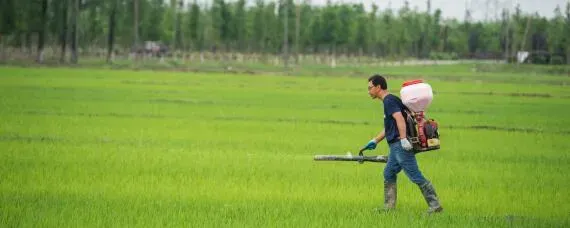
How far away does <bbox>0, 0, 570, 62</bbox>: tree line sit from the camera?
253 ft

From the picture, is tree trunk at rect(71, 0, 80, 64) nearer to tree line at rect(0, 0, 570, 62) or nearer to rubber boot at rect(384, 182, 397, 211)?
tree line at rect(0, 0, 570, 62)

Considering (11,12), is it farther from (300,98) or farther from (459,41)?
(459,41)

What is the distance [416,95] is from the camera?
9.60m

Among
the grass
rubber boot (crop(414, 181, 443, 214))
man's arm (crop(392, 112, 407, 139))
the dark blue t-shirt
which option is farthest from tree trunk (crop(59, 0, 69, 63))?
man's arm (crop(392, 112, 407, 139))

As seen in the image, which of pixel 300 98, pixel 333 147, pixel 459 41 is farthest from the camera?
pixel 459 41

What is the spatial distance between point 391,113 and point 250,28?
89.4 metres

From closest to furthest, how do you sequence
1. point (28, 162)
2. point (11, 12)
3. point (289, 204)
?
point (289, 204)
point (28, 162)
point (11, 12)

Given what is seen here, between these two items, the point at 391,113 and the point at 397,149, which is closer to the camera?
the point at 391,113

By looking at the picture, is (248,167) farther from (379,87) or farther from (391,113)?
(391,113)

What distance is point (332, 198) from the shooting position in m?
11.1

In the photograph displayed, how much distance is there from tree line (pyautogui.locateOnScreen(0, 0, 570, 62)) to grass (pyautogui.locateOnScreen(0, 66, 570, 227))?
4691cm

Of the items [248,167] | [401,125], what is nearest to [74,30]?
[248,167]

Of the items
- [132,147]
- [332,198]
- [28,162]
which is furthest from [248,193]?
[132,147]

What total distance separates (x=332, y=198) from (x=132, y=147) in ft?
19.0
